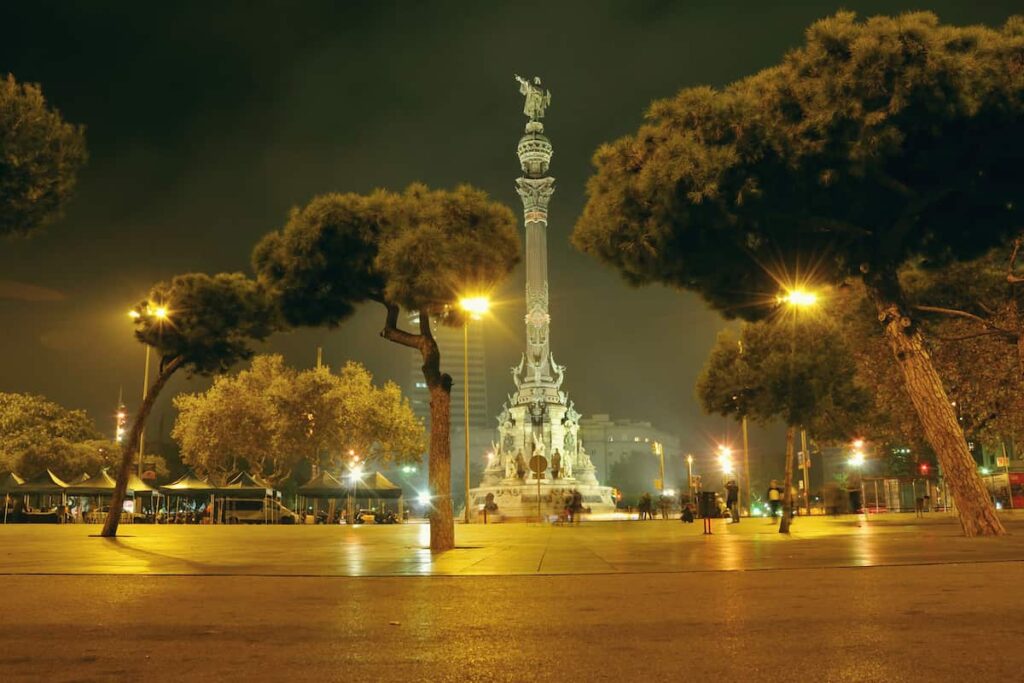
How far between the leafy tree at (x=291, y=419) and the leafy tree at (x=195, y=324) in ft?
107

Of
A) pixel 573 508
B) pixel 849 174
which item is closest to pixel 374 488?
pixel 573 508

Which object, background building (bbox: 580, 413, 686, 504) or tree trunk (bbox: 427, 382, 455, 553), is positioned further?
background building (bbox: 580, 413, 686, 504)

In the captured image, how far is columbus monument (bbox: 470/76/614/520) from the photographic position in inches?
2594

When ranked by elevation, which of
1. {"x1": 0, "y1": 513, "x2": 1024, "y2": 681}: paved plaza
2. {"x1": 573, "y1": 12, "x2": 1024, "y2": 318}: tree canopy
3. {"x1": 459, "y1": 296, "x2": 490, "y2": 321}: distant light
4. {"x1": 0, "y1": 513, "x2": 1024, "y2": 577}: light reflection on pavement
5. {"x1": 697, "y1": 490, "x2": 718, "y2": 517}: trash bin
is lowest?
{"x1": 0, "y1": 513, "x2": 1024, "y2": 681}: paved plaza

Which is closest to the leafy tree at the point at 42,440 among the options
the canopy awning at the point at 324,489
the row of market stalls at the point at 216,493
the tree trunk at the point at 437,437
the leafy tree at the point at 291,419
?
the leafy tree at the point at 291,419

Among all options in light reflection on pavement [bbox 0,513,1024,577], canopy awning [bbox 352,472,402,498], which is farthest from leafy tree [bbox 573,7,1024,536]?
canopy awning [bbox 352,472,402,498]

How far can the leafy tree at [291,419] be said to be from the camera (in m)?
58.4

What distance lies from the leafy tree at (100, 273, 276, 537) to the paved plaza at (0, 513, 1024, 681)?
1253 cm

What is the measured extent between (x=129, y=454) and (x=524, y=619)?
20.5 m

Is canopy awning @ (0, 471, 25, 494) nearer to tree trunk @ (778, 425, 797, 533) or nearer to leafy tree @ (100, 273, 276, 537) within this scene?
leafy tree @ (100, 273, 276, 537)

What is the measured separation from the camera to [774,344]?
3109 cm

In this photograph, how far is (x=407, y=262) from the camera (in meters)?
16.3

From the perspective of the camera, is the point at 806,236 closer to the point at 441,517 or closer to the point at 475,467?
the point at 441,517

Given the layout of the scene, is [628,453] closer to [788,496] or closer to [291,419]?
[291,419]
